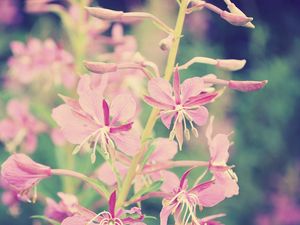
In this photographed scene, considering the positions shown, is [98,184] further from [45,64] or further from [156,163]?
[45,64]

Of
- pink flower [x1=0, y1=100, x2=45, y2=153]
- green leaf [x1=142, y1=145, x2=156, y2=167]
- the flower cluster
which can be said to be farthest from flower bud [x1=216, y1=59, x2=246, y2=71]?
pink flower [x1=0, y1=100, x2=45, y2=153]

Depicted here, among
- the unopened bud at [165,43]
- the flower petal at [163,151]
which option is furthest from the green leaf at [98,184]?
the unopened bud at [165,43]

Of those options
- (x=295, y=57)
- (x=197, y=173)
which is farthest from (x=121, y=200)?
(x=295, y=57)

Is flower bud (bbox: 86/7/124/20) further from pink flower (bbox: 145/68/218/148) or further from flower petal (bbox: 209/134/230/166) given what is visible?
flower petal (bbox: 209/134/230/166)

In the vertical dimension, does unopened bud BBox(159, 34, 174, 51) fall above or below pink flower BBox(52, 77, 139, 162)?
above

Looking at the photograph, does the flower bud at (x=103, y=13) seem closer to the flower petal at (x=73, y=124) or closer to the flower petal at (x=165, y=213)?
the flower petal at (x=73, y=124)
